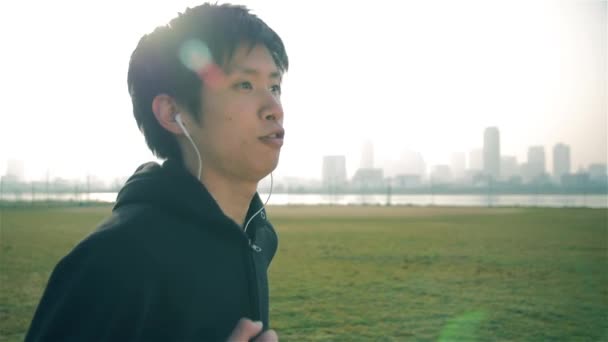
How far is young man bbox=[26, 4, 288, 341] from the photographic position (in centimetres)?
117

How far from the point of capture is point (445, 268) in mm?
11594

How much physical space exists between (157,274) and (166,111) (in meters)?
0.64

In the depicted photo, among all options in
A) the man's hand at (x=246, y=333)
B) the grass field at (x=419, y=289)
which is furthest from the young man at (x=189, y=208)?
the grass field at (x=419, y=289)

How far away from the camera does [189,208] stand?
1.45 meters

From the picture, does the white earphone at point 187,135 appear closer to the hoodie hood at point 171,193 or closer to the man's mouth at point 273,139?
the hoodie hood at point 171,193

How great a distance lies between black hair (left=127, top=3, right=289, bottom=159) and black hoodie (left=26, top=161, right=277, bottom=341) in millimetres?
191

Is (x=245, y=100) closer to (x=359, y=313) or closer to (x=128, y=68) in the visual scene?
(x=128, y=68)

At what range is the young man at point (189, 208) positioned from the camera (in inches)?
46.3

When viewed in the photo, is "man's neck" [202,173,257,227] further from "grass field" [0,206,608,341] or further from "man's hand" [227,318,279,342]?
"grass field" [0,206,608,341]

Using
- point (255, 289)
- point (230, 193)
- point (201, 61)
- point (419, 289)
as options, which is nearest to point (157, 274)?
point (255, 289)

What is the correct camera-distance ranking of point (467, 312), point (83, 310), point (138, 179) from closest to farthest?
1. point (83, 310)
2. point (138, 179)
3. point (467, 312)

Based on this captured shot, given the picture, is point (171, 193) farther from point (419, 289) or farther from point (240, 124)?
point (419, 289)

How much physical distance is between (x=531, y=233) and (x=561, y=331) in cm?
1627

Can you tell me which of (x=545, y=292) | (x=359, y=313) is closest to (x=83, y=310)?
(x=359, y=313)
